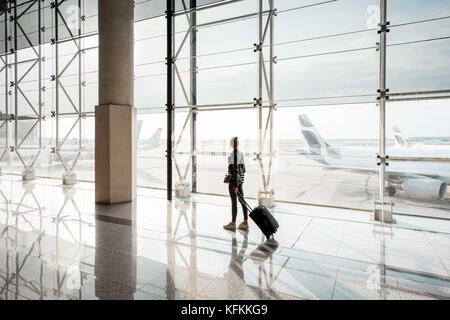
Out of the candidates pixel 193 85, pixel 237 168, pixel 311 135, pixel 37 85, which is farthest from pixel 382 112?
pixel 311 135

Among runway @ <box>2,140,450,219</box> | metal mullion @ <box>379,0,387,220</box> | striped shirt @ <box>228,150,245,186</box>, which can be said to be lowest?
runway @ <box>2,140,450,219</box>

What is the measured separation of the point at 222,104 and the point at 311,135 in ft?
40.9

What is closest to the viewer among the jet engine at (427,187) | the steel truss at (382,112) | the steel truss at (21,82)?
the steel truss at (382,112)

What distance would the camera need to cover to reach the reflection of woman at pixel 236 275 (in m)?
2.50

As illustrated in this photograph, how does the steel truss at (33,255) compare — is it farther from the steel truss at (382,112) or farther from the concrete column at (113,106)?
the steel truss at (382,112)

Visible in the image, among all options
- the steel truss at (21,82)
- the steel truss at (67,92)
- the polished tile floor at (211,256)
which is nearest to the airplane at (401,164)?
the polished tile floor at (211,256)

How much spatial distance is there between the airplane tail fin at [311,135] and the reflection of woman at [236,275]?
50.3ft

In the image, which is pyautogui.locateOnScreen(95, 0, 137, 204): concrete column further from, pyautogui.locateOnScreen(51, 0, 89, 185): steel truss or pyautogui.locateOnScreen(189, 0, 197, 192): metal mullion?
pyautogui.locateOnScreen(51, 0, 89, 185): steel truss

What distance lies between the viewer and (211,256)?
3.35 meters

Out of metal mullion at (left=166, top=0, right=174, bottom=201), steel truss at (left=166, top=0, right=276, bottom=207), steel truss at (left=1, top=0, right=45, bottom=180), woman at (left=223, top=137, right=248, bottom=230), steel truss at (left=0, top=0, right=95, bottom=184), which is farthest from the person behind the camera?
steel truss at (left=1, top=0, right=45, bottom=180)

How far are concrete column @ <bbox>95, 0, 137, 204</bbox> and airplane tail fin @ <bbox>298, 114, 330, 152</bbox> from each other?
13512 millimetres

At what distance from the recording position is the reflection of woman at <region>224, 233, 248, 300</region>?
98.3 inches

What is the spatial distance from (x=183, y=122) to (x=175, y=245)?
4.34 m

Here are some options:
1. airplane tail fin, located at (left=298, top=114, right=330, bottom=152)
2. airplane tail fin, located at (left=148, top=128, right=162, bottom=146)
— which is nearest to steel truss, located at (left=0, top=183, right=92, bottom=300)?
airplane tail fin, located at (left=298, top=114, right=330, bottom=152)
